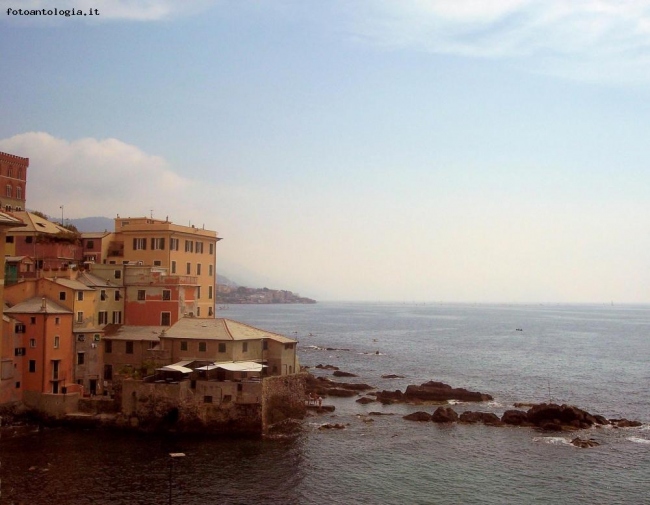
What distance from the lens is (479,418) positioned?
221 feet

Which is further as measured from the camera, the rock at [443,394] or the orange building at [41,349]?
the rock at [443,394]

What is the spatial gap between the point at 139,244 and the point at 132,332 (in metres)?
14.4

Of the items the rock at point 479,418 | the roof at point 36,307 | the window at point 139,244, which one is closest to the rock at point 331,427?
the rock at point 479,418

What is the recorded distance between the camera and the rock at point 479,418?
6631cm

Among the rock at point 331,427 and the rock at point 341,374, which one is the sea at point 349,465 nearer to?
the rock at point 331,427

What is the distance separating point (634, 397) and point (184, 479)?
6881 centimetres

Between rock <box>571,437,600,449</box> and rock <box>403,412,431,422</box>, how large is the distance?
15611 mm

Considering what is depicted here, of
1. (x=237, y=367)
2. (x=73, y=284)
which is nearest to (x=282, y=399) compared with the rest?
(x=237, y=367)

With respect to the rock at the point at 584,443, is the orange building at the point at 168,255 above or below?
above

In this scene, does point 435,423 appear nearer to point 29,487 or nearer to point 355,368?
point 29,487

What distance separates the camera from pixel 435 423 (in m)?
66.4

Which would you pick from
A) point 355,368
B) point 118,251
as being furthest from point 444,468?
point 355,368

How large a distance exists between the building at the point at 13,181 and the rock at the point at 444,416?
238ft

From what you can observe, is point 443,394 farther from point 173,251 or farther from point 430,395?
point 173,251
